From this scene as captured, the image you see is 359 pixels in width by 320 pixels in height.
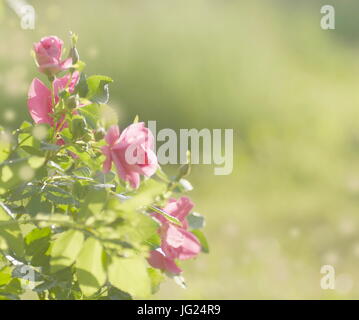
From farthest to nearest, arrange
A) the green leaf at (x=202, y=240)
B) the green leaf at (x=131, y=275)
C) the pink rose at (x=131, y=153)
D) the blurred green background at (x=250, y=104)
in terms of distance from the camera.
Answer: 1. the blurred green background at (x=250, y=104)
2. the green leaf at (x=202, y=240)
3. the pink rose at (x=131, y=153)
4. the green leaf at (x=131, y=275)

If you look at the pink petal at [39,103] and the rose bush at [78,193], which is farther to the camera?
the pink petal at [39,103]

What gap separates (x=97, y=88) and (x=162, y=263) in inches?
9.9

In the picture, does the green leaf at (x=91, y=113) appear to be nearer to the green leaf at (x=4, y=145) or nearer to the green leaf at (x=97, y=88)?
A: the green leaf at (x=97, y=88)

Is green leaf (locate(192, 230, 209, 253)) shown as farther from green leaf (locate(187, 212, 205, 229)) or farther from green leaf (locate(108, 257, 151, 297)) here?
green leaf (locate(108, 257, 151, 297))

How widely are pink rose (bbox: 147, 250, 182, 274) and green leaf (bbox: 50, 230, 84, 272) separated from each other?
18cm

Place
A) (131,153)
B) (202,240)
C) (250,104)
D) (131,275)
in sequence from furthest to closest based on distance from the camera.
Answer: (250,104), (202,240), (131,153), (131,275)

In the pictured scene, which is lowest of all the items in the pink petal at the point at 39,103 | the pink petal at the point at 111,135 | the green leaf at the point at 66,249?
the green leaf at the point at 66,249

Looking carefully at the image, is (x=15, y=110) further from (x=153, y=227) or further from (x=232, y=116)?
(x=153, y=227)

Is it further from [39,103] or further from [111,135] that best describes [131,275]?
[39,103]

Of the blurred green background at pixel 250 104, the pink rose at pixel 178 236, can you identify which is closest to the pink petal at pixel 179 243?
the pink rose at pixel 178 236

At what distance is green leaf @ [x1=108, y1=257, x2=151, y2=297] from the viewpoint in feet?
2.49

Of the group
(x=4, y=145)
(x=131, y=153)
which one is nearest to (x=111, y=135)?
(x=131, y=153)

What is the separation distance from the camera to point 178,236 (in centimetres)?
96

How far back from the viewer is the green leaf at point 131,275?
758mm
